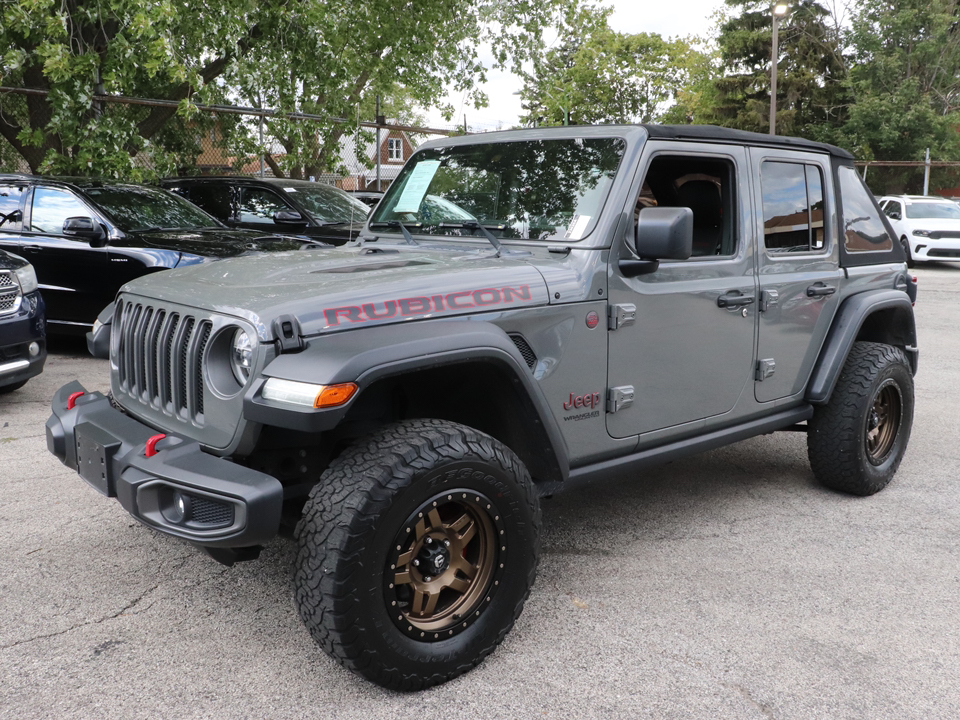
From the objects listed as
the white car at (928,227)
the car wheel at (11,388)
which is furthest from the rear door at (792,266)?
the white car at (928,227)

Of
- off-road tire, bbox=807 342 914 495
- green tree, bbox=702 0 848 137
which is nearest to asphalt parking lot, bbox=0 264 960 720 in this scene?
off-road tire, bbox=807 342 914 495

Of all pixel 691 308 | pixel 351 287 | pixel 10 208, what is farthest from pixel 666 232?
pixel 10 208

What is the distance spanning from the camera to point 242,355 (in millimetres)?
2787

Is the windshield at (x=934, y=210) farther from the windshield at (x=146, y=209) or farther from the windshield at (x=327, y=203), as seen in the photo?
the windshield at (x=146, y=209)

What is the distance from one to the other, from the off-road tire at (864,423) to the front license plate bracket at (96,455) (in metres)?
3.42

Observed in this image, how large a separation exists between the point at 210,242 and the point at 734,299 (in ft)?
17.2

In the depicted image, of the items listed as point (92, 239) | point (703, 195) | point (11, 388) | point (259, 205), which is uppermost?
point (259, 205)

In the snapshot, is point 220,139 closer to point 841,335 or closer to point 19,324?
point 19,324

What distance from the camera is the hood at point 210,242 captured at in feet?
24.5

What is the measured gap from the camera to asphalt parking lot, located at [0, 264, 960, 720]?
2.78 m

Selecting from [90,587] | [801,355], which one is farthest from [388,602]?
[801,355]

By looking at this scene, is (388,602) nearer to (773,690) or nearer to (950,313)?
(773,690)

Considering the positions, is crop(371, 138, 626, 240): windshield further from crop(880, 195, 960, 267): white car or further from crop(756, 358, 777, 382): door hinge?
crop(880, 195, 960, 267): white car

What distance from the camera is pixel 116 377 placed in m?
3.45
